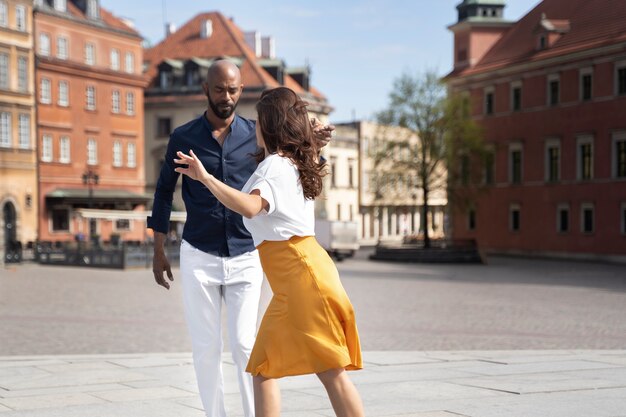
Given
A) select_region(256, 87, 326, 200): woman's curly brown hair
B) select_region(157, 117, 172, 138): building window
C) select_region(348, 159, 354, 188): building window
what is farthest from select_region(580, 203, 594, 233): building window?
select_region(256, 87, 326, 200): woman's curly brown hair

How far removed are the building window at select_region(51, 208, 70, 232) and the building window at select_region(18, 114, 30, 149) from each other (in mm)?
4258

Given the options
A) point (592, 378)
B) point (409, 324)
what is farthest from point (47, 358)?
point (409, 324)

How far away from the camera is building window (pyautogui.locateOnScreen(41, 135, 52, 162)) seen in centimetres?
6299

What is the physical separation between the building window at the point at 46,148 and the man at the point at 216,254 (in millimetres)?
58673

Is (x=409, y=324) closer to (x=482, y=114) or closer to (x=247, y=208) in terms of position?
(x=247, y=208)

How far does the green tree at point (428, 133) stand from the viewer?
52781 mm

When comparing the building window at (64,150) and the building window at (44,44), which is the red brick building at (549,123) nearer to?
the building window at (64,150)

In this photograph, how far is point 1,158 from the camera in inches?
2334

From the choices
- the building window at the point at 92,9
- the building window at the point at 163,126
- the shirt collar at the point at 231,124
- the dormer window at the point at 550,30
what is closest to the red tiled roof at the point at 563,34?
the dormer window at the point at 550,30

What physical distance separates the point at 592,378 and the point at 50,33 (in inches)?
2288

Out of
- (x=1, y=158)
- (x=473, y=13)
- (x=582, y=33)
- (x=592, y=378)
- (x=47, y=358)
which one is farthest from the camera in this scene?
(x=473, y=13)

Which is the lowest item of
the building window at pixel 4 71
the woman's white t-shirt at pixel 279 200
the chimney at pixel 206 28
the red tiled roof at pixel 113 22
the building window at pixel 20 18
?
the woman's white t-shirt at pixel 279 200

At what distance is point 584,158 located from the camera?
171 ft

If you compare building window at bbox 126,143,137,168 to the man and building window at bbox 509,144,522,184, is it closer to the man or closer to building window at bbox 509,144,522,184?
building window at bbox 509,144,522,184
